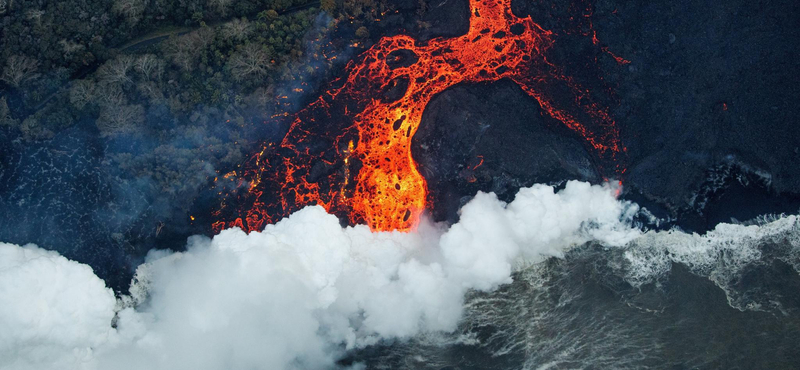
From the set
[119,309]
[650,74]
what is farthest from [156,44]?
[650,74]

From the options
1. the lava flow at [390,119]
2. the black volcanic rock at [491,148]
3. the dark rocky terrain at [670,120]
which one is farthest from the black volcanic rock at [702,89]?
the black volcanic rock at [491,148]

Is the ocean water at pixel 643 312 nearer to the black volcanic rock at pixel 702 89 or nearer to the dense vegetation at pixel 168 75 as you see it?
the black volcanic rock at pixel 702 89

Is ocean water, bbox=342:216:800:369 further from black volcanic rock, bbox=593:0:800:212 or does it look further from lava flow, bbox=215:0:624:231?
lava flow, bbox=215:0:624:231

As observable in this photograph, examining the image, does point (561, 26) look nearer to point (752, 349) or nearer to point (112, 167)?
point (752, 349)

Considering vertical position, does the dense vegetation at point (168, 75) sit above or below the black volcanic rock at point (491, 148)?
below

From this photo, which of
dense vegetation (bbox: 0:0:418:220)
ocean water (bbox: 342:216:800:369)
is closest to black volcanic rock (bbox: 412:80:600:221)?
ocean water (bbox: 342:216:800:369)
